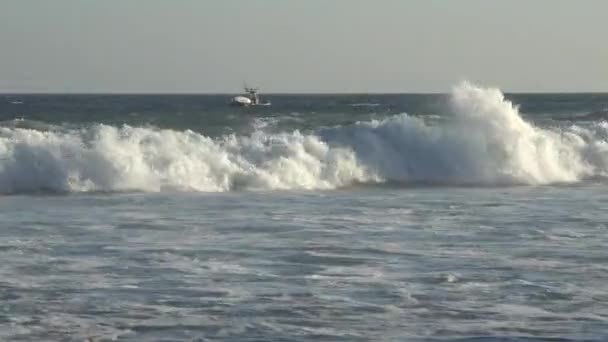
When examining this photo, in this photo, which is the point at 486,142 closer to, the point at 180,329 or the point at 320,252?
Result: the point at 320,252

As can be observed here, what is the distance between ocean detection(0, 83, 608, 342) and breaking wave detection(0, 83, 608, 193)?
0.19 feet

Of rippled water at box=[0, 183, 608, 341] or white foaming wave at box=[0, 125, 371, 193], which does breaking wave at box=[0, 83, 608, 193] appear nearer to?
white foaming wave at box=[0, 125, 371, 193]

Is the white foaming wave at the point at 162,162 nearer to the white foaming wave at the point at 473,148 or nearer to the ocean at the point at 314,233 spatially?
the ocean at the point at 314,233

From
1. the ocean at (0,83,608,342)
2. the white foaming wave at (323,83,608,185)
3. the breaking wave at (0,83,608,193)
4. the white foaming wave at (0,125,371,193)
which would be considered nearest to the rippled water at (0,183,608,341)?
the ocean at (0,83,608,342)

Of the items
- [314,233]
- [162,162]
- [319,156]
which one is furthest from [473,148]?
[314,233]

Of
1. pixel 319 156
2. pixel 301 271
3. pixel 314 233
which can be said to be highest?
pixel 319 156

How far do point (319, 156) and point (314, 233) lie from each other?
12.3m

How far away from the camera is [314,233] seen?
16.5m

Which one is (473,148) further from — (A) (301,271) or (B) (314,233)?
(A) (301,271)

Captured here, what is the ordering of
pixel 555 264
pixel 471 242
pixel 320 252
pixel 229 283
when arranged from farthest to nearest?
pixel 471 242
pixel 320 252
pixel 555 264
pixel 229 283

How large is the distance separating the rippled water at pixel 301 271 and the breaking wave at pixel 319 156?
4.20 metres

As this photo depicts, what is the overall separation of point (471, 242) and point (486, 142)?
14.7 metres

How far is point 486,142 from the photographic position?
3011cm

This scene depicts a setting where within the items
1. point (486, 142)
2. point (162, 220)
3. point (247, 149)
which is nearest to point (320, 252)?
point (162, 220)
